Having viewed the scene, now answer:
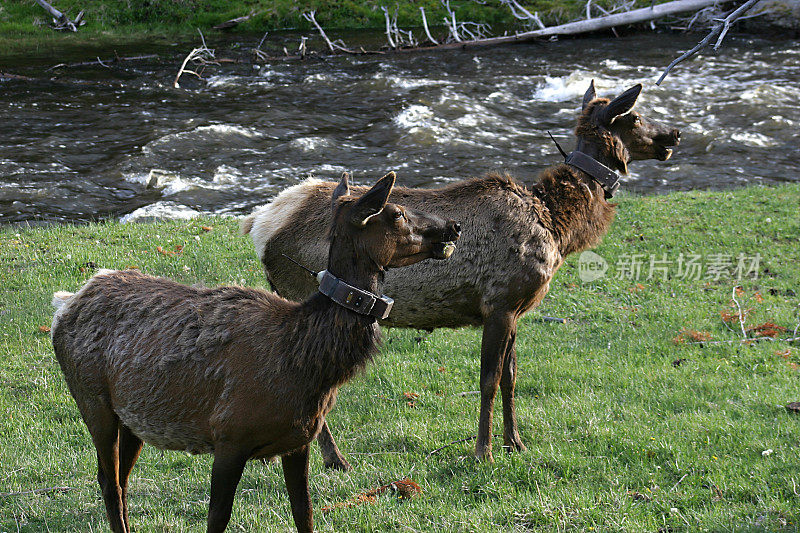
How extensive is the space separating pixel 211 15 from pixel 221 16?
526 mm

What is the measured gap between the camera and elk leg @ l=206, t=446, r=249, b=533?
13.5 ft

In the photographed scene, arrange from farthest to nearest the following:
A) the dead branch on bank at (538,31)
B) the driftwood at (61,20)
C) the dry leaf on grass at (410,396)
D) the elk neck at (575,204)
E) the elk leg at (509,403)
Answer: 1. the driftwood at (61,20)
2. the dead branch on bank at (538,31)
3. the dry leaf on grass at (410,396)
4. the elk neck at (575,204)
5. the elk leg at (509,403)

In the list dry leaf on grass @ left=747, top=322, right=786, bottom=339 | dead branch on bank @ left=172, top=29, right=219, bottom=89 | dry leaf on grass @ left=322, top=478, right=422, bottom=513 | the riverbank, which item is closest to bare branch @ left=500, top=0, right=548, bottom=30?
the riverbank

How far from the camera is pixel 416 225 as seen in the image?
4.24m

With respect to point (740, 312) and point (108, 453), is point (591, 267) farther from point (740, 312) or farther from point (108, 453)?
point (108, 453)

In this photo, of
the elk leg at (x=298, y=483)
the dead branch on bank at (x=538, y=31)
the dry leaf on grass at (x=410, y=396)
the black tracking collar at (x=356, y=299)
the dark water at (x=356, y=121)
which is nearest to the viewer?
the black tracking collar at (x=356, y=299)

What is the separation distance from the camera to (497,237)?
636cm

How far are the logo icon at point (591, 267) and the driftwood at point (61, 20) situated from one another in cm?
2949

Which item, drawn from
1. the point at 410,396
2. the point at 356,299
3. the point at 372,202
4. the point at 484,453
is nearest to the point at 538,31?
the point at 410,396

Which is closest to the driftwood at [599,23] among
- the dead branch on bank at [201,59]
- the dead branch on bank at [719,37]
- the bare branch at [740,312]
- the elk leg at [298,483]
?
the dead branch on bank at [201,59]

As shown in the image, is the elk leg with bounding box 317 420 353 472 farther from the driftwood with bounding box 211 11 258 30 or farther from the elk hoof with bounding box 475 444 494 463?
the driftwood with bounding box 211 11 258 30

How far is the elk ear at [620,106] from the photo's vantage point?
659 centimetres

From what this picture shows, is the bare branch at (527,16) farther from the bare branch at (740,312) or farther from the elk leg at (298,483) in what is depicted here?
the elk leg at (298,483)

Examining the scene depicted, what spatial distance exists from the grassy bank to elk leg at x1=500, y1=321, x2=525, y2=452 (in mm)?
27528
